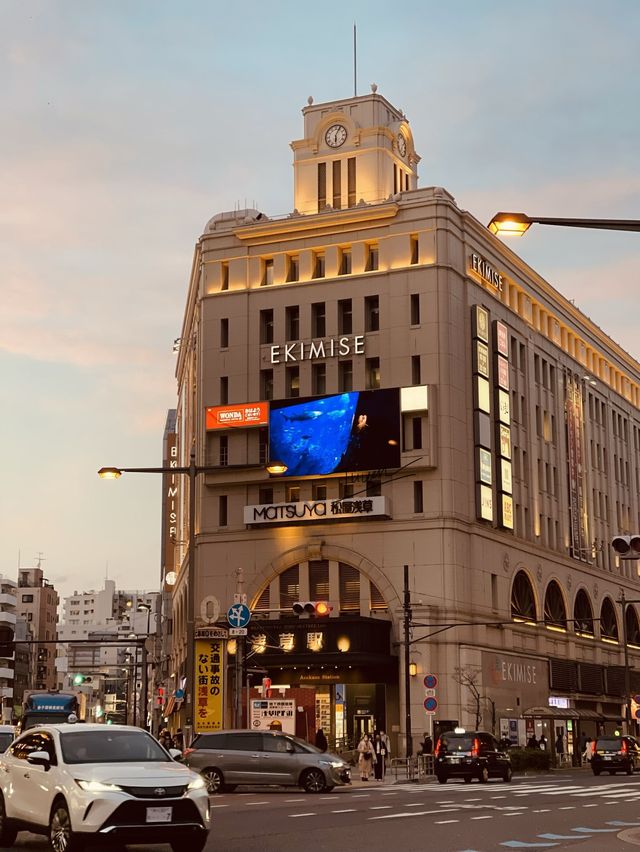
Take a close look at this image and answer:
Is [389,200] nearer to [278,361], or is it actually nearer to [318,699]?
[278,361]

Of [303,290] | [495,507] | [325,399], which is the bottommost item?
[495,507]

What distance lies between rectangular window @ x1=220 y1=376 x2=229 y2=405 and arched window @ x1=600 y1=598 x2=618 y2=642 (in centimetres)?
3602

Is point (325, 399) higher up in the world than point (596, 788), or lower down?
higher up

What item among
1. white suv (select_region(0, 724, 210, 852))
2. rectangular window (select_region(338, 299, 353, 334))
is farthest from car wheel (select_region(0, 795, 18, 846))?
rectangular window (select_region(338, 299, 353, 334))

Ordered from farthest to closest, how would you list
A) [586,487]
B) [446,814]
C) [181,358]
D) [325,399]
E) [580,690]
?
[181,358], [586,487], [580,690], [325,399], [446,814]

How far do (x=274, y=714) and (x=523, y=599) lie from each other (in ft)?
105

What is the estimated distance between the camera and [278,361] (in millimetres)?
74875

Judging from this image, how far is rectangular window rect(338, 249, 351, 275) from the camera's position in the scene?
249 feet

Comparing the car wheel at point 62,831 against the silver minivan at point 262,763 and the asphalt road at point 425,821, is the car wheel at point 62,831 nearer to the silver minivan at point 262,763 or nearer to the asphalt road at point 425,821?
the asphalt road at point 425,821

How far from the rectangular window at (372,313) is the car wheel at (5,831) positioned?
56.8m

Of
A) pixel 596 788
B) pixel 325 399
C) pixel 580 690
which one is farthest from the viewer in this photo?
pixel 580 690

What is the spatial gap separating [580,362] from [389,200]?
1112 inches

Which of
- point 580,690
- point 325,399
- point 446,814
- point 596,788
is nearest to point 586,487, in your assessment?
point 580,690

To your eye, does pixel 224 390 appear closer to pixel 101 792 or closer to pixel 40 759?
pixel 40 759
